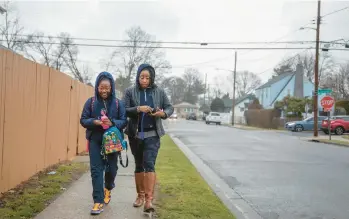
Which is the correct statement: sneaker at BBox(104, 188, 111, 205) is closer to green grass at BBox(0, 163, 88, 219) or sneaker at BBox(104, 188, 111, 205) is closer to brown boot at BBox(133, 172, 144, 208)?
brown boot at BBox(133, 172, 144, 208)

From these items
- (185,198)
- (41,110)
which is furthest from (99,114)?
(41,110)

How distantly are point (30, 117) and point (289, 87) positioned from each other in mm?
61409

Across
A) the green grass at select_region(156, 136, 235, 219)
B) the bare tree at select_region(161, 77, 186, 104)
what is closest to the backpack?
the green grass at select_region(156, 136, 235, 219)

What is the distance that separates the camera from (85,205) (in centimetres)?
524

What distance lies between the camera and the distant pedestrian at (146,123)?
4.94m

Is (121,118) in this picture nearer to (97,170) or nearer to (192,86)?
(97,170)

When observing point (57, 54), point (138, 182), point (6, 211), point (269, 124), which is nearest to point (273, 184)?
point (138, 182)

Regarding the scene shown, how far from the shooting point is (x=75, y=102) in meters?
10.6

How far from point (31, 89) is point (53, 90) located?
1.49m

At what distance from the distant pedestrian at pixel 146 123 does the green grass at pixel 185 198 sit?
47cm

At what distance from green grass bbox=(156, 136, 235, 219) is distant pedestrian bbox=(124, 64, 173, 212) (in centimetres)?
47

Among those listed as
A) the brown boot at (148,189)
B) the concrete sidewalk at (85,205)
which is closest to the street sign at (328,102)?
the concrete sidewalk at (85,205)

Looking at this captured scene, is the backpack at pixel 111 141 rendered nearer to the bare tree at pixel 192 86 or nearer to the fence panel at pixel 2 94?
the fence panel at pixel 2 94

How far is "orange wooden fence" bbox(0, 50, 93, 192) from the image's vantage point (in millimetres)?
5586
